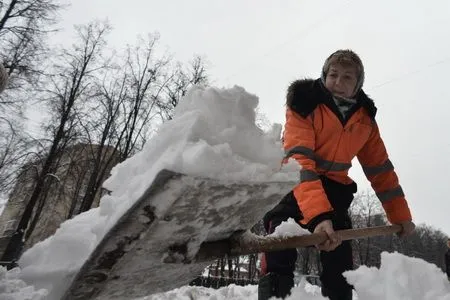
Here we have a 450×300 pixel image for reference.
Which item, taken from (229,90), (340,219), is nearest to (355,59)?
(340,219)

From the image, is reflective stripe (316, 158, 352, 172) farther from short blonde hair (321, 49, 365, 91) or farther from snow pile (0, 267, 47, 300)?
snow pile (0, 267, 47, 300)

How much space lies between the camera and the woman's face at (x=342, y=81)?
2.35 meters

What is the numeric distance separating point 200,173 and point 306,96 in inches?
53.9

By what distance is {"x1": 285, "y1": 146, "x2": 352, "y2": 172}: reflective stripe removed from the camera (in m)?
2.05

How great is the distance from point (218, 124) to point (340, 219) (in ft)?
4.62

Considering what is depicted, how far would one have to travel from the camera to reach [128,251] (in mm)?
1255

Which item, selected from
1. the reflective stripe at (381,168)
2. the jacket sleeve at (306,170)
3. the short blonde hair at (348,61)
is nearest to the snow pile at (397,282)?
the jacket sleeve at (306,170)

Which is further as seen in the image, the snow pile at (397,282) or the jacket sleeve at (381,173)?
the jacket sleeve at (381,173)

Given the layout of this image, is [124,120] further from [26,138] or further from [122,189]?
[122,189]

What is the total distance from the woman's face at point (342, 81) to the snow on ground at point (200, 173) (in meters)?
1.08

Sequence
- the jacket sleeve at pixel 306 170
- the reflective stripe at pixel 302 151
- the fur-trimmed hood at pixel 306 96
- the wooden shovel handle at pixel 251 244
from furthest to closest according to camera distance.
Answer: the fur-trimmed hood at pixel 306 96 < the reflective stripe at pixel 302 151 < the jacket sleeve at pixel 306 170 < the wooden shovel handle at pixel 251 244

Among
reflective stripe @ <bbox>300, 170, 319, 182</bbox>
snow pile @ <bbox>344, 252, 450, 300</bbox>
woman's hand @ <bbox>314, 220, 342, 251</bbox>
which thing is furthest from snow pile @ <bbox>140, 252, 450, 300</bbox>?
reflective stripe @ <bbox>300, 170, 319, 182</bbox>

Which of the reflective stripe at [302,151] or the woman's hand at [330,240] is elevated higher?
the reflective stripe at [302,151]

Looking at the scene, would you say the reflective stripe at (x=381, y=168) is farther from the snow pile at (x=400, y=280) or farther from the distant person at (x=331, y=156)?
the snow pile at (x=400, y=280)
